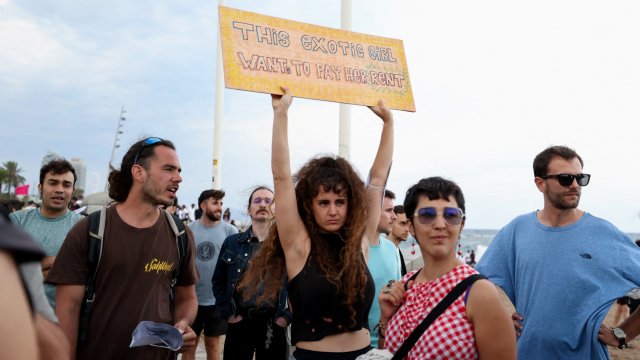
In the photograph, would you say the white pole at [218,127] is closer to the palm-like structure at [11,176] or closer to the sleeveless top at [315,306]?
the sleeveless top at [315,306]

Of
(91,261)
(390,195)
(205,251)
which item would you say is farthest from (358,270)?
(205,251)

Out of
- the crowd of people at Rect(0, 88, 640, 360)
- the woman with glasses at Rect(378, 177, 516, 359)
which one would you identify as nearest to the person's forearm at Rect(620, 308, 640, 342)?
the crowd of people at Rect(0, 88, 640, 360)

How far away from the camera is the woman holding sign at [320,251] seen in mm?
2668

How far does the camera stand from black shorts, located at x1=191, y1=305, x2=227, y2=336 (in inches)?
249

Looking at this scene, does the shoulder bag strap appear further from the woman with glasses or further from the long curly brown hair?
the long curly brown hair

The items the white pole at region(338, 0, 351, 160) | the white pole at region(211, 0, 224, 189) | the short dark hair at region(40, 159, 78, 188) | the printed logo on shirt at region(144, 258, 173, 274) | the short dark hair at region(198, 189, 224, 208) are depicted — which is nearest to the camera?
the printed logo on shirt at region(144, 258, 173, 274)

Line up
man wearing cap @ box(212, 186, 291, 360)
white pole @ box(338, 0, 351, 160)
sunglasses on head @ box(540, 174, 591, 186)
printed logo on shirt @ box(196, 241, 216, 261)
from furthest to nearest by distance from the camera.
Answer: white pole @ box(338, 0, 351, 160), printed logo on shirt @ box(196, 241, 216, 261), man wearing cap @ box(212, 186, 291, 360), sunglasses on head @ box(540, 174, 591, 186)

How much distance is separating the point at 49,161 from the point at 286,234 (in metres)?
3.54

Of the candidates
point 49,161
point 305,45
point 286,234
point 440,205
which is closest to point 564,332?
point 440,205

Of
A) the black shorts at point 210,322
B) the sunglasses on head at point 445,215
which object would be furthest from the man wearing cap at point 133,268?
the black shorts at point 210,322

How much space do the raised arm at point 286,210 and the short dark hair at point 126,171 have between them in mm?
1046

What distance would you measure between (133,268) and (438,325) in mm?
1872

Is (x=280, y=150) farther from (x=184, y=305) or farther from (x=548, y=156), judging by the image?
(x=548, y=156)

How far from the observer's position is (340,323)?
2.69m
